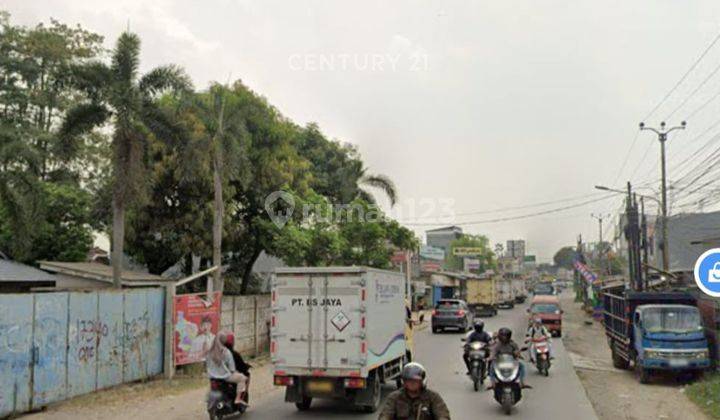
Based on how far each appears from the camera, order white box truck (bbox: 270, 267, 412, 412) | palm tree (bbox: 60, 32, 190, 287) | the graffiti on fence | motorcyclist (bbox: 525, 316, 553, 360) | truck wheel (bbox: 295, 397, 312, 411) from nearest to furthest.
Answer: white box truck (bbox: 270, 267, 412, 412) < truck wheel (bbox: 295, 397, 312, 411) < the graffiti on fence < motorcyclist (bbox: 525, 316, 553, 360) < palm tree (bbox: 60, 32, 190, 287)

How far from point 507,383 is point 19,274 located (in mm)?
15829

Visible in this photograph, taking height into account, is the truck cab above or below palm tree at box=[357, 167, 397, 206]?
below

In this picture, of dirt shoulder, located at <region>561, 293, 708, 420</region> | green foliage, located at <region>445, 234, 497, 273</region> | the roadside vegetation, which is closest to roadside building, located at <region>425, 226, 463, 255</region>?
green foliage, located at <region>445, 234, 497, 273</region>

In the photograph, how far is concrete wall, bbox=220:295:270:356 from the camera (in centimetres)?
2081

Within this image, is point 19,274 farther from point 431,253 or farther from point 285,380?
point 431,253

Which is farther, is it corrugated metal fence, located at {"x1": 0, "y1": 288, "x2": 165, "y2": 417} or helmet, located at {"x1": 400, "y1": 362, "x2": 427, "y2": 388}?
corrugated metal fence, located at {"x1": 0, "y1": 288, "x2": 165, "y2": 417}

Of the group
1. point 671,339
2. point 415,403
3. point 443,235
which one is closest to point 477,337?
point 671,339

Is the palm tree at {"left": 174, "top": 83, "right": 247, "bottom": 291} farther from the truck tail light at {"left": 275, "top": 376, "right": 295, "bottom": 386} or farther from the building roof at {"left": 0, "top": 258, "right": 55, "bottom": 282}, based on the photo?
the truck tail light at {"left": 275, "top": 376, "right": 295, "bottom": 386}

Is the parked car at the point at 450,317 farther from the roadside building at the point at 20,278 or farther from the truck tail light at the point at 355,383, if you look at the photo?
the truck tail light at the point at 355,383

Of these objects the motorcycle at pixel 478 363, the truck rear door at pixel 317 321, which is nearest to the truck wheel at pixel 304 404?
the truck rear door at pixel 317 321

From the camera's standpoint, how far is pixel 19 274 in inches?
809

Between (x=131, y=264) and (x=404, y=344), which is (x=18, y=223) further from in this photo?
(x=404, y=344)

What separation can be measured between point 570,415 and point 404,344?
439 centimetres

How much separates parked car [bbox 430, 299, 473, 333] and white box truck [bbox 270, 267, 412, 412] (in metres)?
20.2
